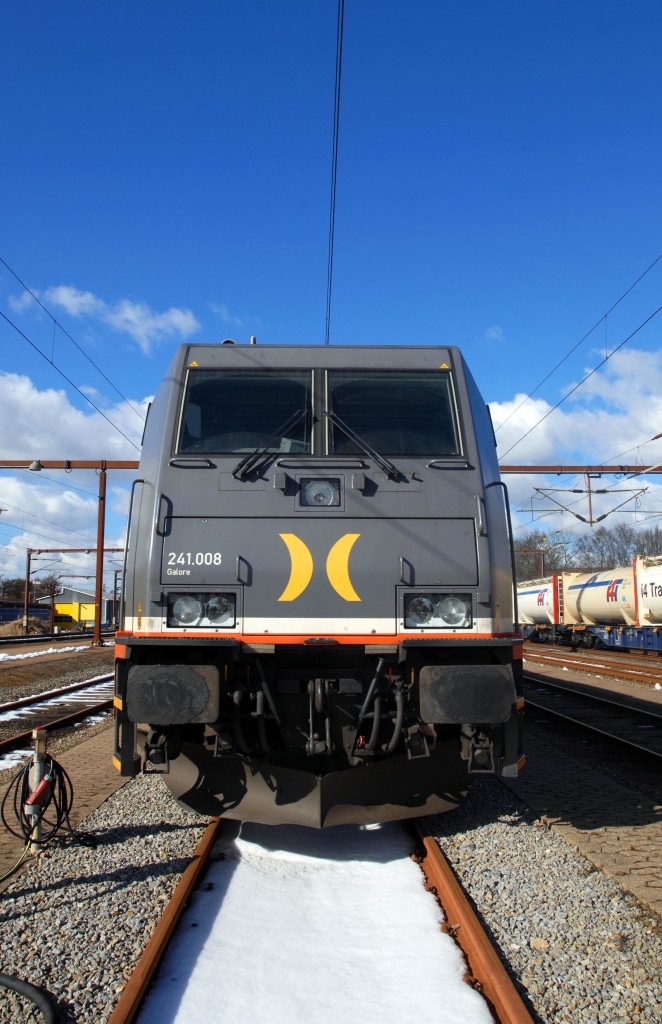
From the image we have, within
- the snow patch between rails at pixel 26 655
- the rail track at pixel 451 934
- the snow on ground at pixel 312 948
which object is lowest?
the snow on ground at pixel 312 948

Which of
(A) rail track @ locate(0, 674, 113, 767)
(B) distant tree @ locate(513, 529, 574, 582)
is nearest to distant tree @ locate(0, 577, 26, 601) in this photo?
(B) distant tree @ locate(513, 529, 574, 582)

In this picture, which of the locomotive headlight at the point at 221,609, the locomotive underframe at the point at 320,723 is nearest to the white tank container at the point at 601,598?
the locomotive underframe at the point at 320,723

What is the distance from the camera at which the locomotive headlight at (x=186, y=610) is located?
15.2ft

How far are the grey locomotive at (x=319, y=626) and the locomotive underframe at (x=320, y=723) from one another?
0.04 ft

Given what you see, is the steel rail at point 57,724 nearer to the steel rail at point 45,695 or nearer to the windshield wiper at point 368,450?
the steel rail at point 45,695

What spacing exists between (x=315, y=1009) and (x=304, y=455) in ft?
10.1

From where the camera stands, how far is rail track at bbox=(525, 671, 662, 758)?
32.2 ft

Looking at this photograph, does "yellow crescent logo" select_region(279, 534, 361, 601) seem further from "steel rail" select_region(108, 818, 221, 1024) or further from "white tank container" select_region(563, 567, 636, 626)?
"white tank container" select_region(563, 567, 636, 626)

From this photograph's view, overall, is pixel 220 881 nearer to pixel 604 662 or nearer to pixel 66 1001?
pixel 66 1001

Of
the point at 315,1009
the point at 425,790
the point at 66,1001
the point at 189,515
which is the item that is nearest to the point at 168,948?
the point at 66,1001

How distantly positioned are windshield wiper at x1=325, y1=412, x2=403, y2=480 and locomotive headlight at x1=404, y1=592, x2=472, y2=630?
795mm

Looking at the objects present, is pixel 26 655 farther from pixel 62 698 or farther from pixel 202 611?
pixel 202 611

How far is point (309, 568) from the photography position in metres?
4.71

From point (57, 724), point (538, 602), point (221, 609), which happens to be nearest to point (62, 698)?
point (57, 724)
